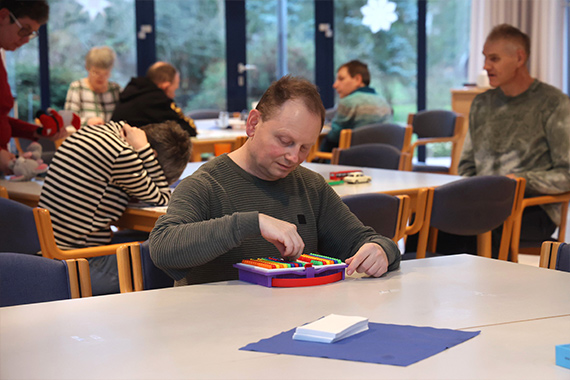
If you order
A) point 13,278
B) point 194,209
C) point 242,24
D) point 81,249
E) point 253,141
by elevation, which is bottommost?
point 81,249

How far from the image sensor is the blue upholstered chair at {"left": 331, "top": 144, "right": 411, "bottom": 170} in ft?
15.3

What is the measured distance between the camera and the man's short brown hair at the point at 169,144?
3102mm

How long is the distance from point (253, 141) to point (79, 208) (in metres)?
1.18

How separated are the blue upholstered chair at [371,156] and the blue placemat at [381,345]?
3291 mm

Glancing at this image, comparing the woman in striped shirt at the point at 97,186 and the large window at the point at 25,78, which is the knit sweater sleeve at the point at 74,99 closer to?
the large window at the point at 25,78

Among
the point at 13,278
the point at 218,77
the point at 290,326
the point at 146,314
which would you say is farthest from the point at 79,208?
the point at 218,77

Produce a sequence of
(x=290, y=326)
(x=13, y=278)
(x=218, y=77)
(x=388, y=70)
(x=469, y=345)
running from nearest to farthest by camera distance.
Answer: (x=469, y=345)
(x=290, y=326)
(x=13, y=278)
(x=218, y=77)
(x=388, y=70)

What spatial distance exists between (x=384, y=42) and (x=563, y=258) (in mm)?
8046

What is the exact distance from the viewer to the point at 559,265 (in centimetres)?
205

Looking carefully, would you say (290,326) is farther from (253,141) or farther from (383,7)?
(383,7)

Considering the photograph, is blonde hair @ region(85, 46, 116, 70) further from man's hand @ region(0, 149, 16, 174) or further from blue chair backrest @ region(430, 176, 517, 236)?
blue chair backrest @ region(430, 176, 517, 236)

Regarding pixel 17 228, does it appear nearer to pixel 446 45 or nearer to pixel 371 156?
pixel 371 156

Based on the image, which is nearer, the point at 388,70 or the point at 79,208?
the point at 79,208

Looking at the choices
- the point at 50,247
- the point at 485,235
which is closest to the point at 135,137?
the point at 50,247
